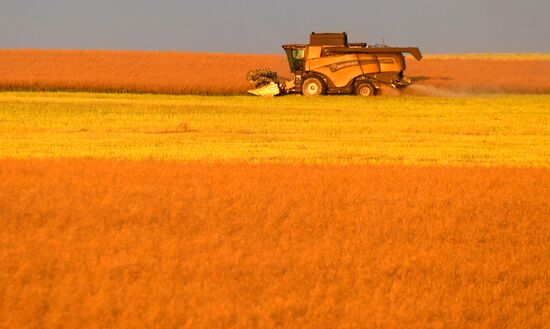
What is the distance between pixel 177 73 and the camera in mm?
38031

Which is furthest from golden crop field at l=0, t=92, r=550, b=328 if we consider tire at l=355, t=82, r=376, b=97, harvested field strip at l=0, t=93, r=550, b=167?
tire at l=355, t=82, r=376, b=97

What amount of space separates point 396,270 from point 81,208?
358cm

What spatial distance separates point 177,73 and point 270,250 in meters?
30.9

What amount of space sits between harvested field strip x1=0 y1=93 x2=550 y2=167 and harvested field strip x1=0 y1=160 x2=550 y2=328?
3.63 m

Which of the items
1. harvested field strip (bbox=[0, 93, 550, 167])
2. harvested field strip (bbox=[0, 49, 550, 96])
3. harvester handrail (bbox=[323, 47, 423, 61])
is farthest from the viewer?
harvested field strip (bbox=[0, 49, 550, 96])

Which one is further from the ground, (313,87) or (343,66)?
(343,66)

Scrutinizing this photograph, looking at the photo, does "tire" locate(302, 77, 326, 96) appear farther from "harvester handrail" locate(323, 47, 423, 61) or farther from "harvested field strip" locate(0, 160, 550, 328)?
"harvested field strip" locate(0, 160, 550, 328)

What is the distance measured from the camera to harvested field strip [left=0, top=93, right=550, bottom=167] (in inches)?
621

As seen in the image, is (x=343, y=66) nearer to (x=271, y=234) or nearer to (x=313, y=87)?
(x=313, y=87)

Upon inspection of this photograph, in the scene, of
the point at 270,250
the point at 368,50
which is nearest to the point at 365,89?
the point at 368,50

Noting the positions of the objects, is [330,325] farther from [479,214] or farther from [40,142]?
[40,142]

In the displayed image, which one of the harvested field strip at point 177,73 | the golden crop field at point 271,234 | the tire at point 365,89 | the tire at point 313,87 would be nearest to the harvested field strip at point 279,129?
the golden crop field at point 271,234

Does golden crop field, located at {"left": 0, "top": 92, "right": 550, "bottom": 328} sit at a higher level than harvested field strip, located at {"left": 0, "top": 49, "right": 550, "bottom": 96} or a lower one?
higher

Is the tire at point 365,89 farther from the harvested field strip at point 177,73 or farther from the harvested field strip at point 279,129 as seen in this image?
the harvested field strip at point 177,73
